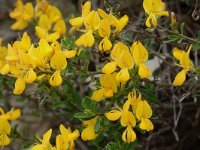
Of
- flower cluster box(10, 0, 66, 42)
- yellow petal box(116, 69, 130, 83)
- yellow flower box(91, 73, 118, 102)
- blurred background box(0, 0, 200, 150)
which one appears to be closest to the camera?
yellow petal box(116, 69, 130, 83)

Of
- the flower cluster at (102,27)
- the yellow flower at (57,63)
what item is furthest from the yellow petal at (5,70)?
the flower cluster at (102,27)

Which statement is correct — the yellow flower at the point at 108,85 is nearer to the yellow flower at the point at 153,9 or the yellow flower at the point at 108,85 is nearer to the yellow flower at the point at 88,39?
the yellow flower at the point at 88,39

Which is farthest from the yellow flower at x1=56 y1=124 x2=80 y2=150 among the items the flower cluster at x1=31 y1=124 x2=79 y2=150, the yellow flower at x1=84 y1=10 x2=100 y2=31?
the yellow flower at x1=84 y1=10 x2=100 y2=31

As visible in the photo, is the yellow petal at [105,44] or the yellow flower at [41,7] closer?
the yellow petal at [105,44]

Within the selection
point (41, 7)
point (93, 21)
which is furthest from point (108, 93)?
point (41, 7)

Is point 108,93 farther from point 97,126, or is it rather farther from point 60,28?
point 60,28

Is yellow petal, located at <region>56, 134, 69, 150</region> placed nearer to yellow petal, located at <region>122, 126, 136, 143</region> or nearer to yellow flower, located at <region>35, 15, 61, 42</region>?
yellow petal, located at <region>122, 126, 136, 143</region>
